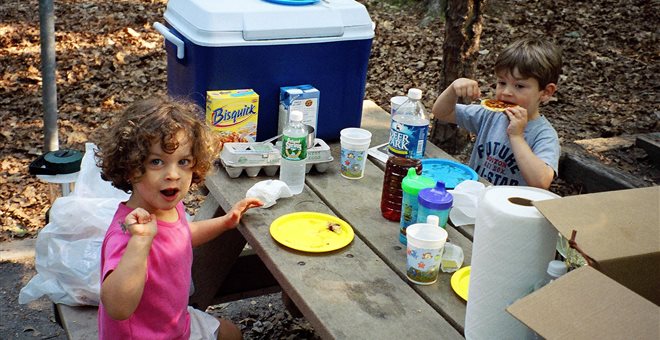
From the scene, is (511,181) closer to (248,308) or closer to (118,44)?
(248,308)

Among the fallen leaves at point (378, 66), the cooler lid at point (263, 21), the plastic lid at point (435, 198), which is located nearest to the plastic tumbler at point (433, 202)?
the plastic lid at point (435, 198)

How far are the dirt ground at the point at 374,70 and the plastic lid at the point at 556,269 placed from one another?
205 centimetres

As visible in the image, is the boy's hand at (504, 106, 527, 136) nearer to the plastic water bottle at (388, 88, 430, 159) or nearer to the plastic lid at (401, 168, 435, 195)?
the plastic water bottle at (388, 88, 430, 159)

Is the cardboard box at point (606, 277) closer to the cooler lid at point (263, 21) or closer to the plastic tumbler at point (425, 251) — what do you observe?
the plastic tumbler at point (425, 251)

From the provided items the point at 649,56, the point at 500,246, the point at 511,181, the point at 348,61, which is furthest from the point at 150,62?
the point at 500,246

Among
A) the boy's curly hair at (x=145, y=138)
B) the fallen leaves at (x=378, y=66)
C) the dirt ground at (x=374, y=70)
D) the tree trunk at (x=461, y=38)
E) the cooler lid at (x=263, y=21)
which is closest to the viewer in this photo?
the boy's curly hair at (x=145, y=138)

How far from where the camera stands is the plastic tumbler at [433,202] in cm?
211

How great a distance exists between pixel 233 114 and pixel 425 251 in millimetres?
1032

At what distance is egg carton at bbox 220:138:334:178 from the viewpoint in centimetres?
260

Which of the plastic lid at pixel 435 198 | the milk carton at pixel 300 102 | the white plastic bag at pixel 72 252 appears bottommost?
the white plastic bag at pixel 72 252

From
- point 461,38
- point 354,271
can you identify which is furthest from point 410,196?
point 461,38

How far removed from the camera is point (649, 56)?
679 cm

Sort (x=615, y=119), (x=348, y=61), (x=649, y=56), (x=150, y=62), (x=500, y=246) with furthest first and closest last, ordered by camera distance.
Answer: (x=649, y=56), (x=150, y=62), (x=615, y=119), (x=348, y=61), (x=500, y=246)

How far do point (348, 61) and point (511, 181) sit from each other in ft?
2.60
